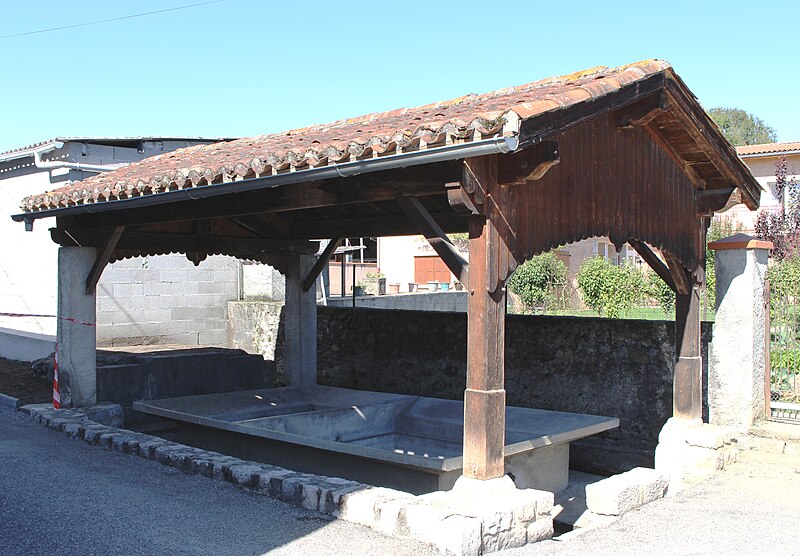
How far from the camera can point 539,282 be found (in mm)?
22969

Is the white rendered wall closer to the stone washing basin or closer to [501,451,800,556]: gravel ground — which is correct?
the stone washing basin

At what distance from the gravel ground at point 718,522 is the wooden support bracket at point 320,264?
5075 mm

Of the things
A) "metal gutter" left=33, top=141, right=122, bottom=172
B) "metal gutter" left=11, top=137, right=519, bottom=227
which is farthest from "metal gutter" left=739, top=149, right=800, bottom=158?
"metal gutter" left=11, top=137, right=519, bottom=227

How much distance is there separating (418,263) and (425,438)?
24519mm

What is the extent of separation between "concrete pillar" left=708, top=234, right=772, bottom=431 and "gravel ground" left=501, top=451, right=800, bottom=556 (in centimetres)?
59

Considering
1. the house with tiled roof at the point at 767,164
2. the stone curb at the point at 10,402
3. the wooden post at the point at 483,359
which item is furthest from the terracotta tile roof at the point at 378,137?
the house with tiled roof at the point at 767,164

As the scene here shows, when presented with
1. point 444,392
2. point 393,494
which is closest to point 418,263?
point 444,392

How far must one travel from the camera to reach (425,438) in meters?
8.51

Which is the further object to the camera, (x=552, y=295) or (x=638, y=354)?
(x=552, y=295)

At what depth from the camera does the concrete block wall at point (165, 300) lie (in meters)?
12.1

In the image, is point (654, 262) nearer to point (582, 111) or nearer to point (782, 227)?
point (582, 111)

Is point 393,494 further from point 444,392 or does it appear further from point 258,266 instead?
point 258,266

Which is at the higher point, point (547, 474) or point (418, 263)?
point (418, 263)

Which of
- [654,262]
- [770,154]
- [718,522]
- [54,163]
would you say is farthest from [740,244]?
[770,154]
